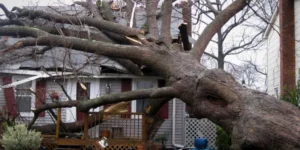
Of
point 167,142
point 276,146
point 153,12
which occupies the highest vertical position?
point 153,12

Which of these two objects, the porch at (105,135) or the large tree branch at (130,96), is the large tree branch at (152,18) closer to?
the porch at (105,135)

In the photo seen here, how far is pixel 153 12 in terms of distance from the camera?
515 inches

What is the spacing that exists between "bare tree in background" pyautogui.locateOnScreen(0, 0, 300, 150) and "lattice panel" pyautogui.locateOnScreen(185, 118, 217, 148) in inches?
151

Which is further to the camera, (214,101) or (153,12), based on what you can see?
(153,12)

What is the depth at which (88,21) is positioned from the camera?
41.9ft

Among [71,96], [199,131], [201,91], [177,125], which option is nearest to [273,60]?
[199,131]

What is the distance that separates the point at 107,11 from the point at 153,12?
186 cm

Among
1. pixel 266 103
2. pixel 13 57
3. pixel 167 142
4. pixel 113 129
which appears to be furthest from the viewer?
pixel 167 142

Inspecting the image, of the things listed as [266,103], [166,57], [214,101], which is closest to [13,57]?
[166,57]

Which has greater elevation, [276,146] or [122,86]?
[122,86]

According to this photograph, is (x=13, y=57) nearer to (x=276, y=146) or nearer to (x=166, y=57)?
(x=166, y=57)

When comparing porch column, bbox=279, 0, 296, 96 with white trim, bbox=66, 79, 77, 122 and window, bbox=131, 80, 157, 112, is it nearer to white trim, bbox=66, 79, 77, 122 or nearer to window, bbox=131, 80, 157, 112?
window, bbox=131, 80, 157, 112

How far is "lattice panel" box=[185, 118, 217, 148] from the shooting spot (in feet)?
48.0

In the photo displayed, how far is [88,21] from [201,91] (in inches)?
235
